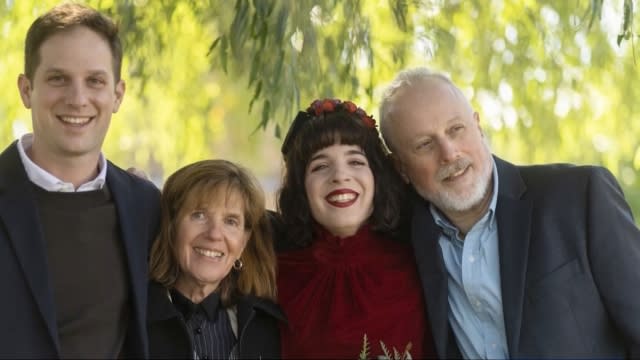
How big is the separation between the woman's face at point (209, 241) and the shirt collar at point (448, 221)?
71 cm

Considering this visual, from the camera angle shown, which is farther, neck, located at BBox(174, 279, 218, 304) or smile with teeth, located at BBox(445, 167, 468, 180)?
smile with teeth, located at BBox(445, 167, 468, 180)

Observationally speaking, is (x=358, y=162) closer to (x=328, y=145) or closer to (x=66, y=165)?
(x=328, y=145)

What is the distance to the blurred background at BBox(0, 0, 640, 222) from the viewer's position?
4684mm

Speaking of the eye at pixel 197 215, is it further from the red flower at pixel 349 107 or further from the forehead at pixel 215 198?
the red flower at pixel 349 107

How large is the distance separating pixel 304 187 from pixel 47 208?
→ 96 centimetres

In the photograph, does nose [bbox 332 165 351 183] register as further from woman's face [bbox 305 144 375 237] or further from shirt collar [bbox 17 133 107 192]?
shirt collar [bbox 17 133 107 192]

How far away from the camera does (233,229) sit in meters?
3.36

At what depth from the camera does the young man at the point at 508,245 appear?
10.6 feet

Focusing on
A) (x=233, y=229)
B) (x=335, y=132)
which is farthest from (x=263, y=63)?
(x=233, y=229)

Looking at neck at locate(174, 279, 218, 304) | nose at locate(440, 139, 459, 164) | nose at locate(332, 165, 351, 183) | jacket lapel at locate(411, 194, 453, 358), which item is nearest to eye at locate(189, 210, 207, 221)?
neck at locate(174, 279, 218, 304)

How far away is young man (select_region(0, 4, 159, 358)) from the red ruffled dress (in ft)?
1.84

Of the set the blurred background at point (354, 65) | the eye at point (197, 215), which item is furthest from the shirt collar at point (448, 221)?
the blurred background at point (354, 65)

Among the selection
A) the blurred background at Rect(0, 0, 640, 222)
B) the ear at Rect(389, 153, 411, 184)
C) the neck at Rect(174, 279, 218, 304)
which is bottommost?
the neck at Rect(174, 279, 218, 304)

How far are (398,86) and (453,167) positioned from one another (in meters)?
0.43
